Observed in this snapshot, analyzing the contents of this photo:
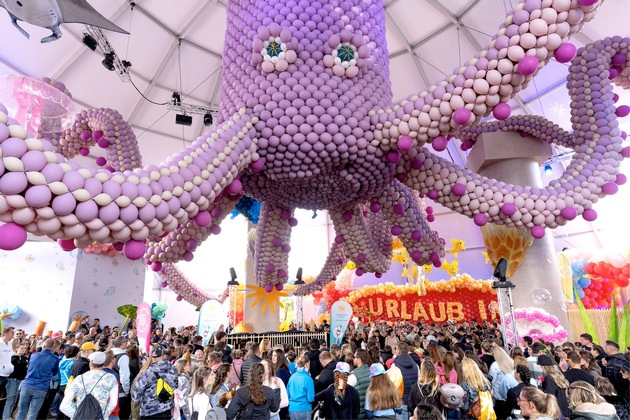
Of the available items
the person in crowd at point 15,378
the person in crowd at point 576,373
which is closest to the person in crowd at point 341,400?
the person in crowd at point 576,373

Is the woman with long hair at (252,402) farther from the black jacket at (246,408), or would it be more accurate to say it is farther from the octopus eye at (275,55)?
the octopus eye at (275,55)

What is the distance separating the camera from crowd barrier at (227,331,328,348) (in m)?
9.52

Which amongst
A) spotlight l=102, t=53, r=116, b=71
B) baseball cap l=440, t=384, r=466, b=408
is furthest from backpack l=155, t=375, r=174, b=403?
spotlight l=102, t=53, r=116, b=71

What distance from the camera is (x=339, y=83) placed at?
3895 millimetres

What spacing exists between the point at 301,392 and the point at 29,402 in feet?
10.8

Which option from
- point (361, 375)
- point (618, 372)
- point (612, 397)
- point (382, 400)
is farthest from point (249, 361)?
point (618, 372)

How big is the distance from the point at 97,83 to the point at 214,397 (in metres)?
9.00

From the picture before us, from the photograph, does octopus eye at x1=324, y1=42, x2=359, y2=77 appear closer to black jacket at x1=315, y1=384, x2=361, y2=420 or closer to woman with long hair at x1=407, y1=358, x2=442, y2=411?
woman with long hair at x1=407, y1=358, x2=442, y2=411

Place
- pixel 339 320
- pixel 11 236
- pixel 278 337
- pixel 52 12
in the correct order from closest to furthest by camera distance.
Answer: pixel 11 236 < pixel 52 12 < pixel 339 320 < pixel 278 337

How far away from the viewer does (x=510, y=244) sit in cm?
888

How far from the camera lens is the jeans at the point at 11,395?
17.5 ft

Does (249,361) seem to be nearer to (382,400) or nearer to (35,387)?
(382,400)

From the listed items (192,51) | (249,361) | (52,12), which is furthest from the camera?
(192,51)

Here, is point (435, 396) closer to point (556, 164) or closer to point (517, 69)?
point (517, 69)
